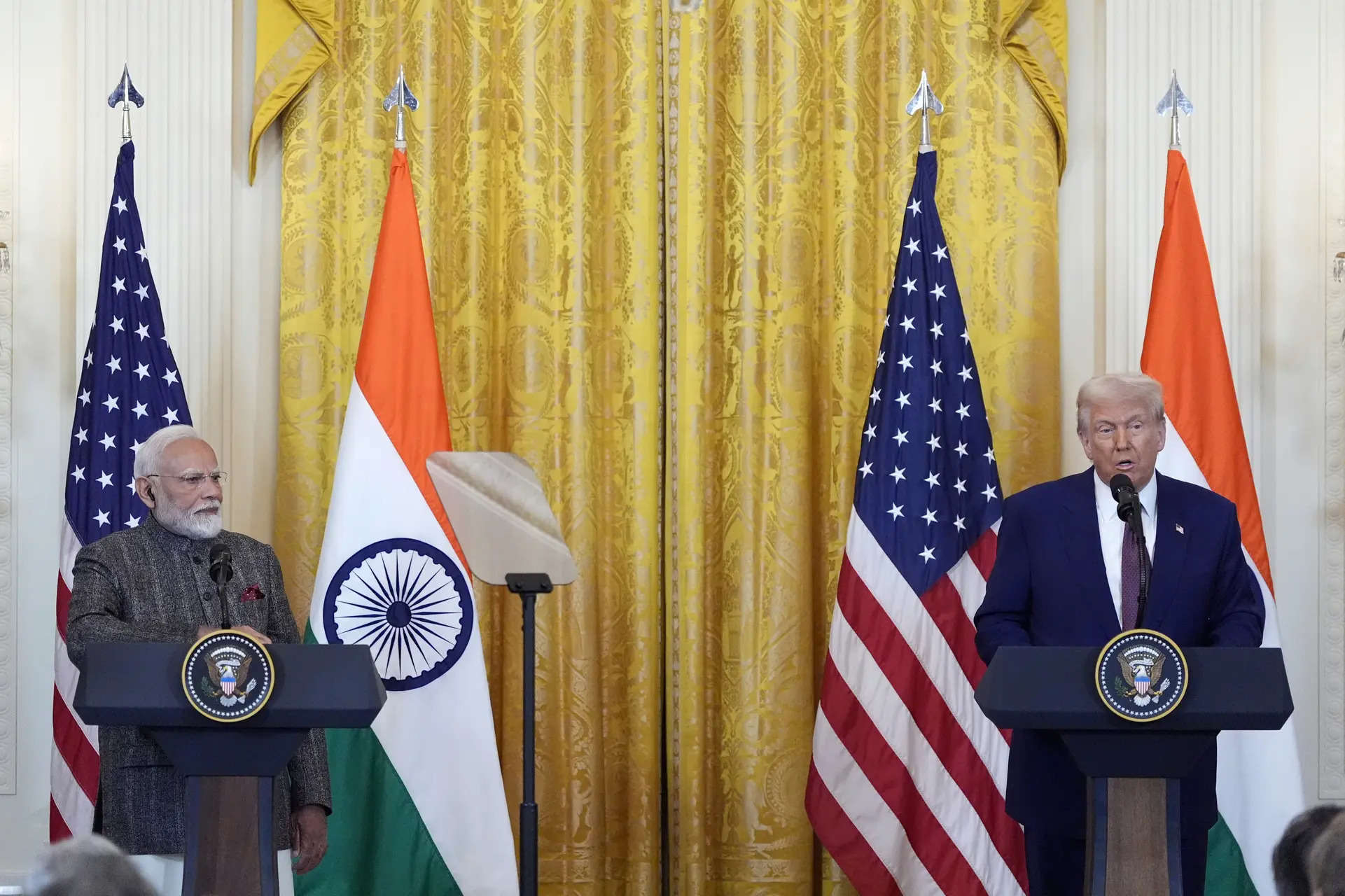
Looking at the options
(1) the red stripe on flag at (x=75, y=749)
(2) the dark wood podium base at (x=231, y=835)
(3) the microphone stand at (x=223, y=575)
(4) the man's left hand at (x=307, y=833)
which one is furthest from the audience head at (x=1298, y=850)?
(1) the red stripe on flag at (x=75, y=749)

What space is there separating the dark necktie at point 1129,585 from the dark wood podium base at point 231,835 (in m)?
1.91

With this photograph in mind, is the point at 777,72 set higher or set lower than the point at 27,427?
higher

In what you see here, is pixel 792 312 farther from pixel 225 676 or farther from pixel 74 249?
pixel 225 676

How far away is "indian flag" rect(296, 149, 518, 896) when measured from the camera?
454 centimetres

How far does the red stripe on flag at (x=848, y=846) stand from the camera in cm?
481

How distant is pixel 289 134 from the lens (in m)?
5.39

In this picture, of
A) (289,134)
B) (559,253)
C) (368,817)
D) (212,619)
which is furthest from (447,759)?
(289,134)

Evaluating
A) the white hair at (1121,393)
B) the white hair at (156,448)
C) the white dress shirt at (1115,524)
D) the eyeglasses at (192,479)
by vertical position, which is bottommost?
the white dress shirt at (1115,524)

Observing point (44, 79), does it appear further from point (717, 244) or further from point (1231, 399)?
point (1231, 399)

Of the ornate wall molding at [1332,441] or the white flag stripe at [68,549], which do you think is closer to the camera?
the white flag stripe at [68,549]

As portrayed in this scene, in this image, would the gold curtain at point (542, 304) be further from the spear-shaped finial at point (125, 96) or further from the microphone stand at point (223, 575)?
the microphone stand at point (223, 575)

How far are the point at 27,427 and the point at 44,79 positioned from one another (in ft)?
3.92

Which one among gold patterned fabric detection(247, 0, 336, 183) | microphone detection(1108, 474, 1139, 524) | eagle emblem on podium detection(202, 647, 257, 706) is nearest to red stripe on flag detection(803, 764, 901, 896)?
microphone detection(1108, 474, 1139, 524)

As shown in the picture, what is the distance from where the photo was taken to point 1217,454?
4.72 m
